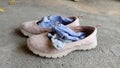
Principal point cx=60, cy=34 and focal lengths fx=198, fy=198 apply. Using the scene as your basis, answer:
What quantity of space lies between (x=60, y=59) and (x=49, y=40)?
0.43ft

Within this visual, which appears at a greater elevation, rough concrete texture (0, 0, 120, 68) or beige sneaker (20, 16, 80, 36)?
beige sneaker (20, 16, 80, 36)

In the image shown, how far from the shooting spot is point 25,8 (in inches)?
79.1

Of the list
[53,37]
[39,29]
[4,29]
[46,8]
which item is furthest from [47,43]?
[46,8]

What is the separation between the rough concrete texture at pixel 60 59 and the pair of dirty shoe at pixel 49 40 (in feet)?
0.12

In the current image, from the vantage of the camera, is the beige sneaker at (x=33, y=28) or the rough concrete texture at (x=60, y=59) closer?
the rough concrete texture at (x=60, y=59)

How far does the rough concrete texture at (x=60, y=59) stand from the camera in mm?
1145

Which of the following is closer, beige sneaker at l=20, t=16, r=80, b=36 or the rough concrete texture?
the rough concrete texture

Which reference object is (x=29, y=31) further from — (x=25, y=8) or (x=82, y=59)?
(x=25, y=8)

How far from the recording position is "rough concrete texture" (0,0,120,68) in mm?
1145

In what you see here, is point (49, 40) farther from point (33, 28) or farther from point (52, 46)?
point (33, 28)

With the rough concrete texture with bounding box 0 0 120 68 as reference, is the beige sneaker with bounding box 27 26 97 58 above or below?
above

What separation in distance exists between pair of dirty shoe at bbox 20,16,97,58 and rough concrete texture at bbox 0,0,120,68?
0.04 m

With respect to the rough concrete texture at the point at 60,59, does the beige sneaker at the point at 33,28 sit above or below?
above

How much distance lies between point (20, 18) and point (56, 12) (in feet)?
1.18
